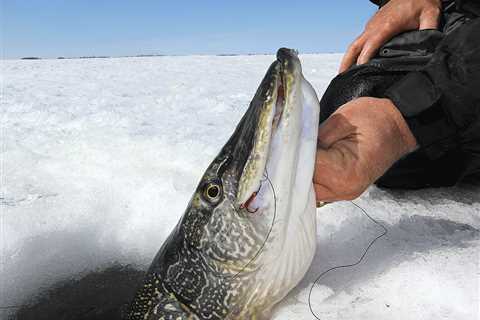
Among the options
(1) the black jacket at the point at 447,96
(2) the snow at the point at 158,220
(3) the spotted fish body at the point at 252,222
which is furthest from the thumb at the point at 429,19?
(3) the spotted fish body at the point at 252,222

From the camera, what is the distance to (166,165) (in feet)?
8.47

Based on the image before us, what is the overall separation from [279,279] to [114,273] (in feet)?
3.06

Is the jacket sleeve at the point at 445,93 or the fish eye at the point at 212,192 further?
the jacket sleeve at the point at 445,93

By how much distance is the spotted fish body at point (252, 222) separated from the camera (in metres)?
1.14

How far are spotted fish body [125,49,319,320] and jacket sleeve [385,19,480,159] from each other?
44cm

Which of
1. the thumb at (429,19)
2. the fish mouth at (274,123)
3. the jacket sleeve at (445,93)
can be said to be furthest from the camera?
the thumb at (429,19)

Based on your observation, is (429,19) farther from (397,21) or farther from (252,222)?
(252,222)

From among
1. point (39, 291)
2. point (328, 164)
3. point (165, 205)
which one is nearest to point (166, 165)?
point (165, 205)

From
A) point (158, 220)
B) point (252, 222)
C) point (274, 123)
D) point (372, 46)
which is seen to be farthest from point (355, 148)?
point (372, 46)

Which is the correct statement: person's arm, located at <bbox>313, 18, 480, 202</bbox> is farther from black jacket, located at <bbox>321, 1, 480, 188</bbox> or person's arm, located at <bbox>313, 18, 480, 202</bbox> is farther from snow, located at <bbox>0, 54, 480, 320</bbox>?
snow, located at <bbox>0, 54, 480, 320</bbox>

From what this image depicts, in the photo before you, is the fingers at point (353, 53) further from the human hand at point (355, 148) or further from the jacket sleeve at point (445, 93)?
the human hand at point (355, 148)

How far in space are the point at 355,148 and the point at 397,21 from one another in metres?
1.42

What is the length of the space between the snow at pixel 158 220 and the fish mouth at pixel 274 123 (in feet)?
1.40

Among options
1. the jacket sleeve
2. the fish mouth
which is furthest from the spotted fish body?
the jacket sleeve
